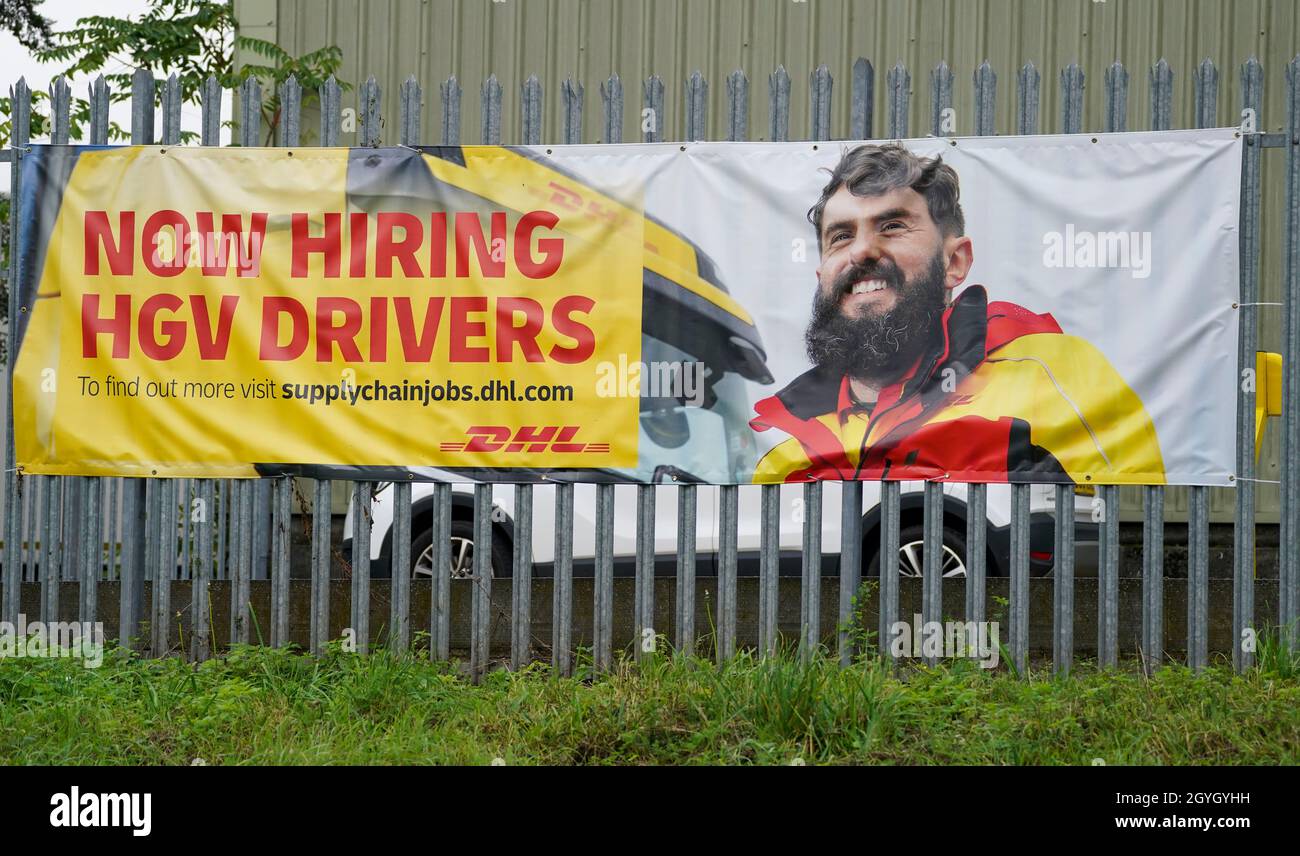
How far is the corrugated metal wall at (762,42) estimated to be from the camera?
9.42 m

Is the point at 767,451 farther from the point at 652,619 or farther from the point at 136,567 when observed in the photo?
the point at 136,567

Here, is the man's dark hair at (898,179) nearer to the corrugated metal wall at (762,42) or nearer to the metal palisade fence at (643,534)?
the metal palisade fence at (643,534)

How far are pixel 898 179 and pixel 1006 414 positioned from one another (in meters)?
1.16

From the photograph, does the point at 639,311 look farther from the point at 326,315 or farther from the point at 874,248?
the point at 326,315

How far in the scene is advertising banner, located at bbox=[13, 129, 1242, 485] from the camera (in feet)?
17.4

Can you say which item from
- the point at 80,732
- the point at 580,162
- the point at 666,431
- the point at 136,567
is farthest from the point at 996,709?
the point at 136,567

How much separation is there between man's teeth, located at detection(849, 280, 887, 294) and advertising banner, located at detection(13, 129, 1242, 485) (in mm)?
10

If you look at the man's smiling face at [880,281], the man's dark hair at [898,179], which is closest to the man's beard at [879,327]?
the man's smiling face at [880,281]

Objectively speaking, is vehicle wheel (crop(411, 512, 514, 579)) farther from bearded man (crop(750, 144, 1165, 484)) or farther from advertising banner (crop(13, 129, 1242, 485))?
bearded man (crop(750, 144, 1165, 484))

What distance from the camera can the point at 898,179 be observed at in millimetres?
5426

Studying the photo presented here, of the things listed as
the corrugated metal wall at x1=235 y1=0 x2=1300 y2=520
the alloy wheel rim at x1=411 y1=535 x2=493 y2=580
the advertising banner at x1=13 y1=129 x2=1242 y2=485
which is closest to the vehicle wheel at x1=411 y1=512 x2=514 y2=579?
the alloy wheel rim at x1=411 y1=535 x2=493 y2=580

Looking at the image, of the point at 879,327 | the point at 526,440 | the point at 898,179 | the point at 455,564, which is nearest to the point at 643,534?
the point at 526,440

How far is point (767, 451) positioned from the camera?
215 inches

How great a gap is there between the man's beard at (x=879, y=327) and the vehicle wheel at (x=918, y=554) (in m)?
1.76
